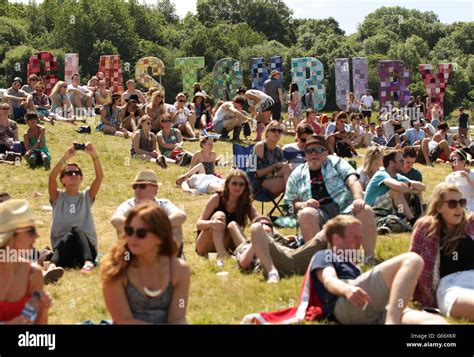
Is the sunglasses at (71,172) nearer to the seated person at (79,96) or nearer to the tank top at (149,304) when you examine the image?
the tank top at (149,304)

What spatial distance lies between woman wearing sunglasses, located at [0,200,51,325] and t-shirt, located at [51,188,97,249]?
308 cm

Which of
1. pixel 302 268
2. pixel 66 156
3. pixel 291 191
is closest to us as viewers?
pixel 302 268

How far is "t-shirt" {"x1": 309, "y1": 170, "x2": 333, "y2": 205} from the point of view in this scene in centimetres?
919

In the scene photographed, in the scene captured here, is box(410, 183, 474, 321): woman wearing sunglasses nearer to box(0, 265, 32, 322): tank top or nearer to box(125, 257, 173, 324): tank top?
box(125, 257, 173, 324): tank top

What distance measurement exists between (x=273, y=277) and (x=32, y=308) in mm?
3087

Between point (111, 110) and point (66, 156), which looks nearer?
point (66, 156)

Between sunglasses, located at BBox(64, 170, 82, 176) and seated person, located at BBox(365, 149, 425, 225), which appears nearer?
sunglasses, located at BBox(64, 170, 82, 176)

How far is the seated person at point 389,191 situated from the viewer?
10.6 m

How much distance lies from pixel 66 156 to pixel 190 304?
2.47 m

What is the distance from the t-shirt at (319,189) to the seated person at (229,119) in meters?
9.35

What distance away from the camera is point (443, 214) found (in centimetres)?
693

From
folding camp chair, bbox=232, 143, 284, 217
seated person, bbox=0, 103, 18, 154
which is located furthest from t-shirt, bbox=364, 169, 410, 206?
seated person, bbox=0, 103, 18, 154
